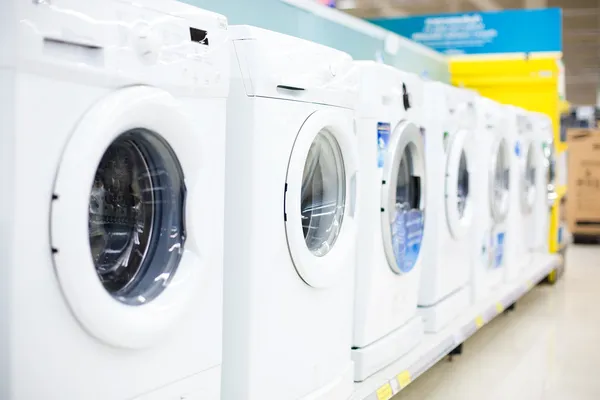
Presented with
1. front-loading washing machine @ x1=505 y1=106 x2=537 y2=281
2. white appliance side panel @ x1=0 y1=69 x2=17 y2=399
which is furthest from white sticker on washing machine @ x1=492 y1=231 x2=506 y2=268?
white appliance side panel @ x1=0 y1=69 x2=17 y2=399

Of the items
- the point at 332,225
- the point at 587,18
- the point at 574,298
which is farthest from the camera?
the point at 587,18

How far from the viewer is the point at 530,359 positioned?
384 cm

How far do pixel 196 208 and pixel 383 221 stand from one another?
1129 millimetres

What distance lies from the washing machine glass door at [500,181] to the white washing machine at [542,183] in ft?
2.77

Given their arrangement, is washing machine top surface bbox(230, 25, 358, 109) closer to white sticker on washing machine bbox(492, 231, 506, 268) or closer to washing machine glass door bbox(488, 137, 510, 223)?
washing machine glass door bbox(488, 137, 510, 223)

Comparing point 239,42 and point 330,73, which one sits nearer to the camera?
point 239,42

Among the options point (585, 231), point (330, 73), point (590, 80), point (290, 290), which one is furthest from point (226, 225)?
point (590, 80)

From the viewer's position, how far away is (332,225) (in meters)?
2.44

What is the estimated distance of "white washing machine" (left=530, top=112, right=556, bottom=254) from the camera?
5.62 metres

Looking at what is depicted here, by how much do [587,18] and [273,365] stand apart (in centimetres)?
1088

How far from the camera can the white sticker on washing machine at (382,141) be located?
2789 millimetres

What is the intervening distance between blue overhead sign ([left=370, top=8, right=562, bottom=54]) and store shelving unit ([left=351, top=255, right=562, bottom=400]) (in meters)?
2.16

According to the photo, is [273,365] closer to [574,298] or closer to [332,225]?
[332,225]

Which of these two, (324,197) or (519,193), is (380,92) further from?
(519,193)
